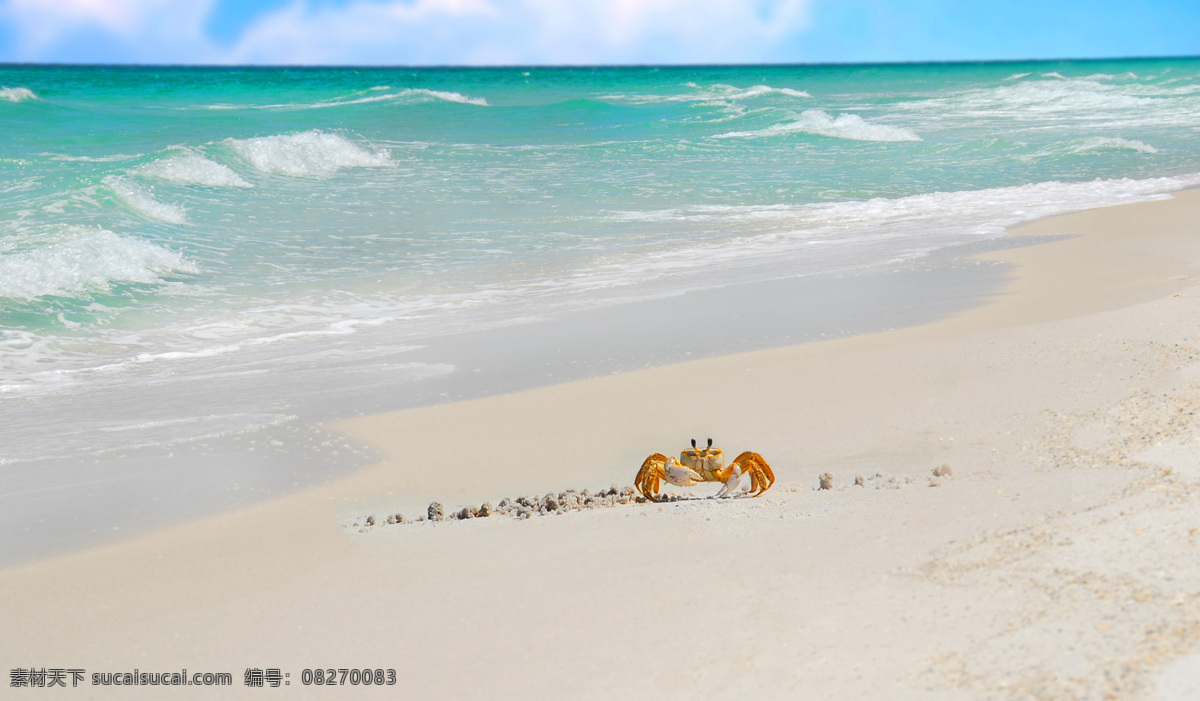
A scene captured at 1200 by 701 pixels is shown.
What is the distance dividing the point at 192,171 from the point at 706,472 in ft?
42.3

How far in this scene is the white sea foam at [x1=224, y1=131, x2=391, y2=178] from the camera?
16.4 meters

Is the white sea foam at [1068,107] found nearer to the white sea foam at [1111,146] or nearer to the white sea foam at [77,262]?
the white sea foam at [1111,146]

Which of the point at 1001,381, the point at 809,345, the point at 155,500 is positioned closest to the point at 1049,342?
the point at 1001,381

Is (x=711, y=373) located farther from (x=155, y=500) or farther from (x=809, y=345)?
(x=155, y=500)

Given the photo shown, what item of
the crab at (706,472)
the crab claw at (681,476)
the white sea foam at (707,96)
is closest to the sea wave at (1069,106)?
the white sea foam at (707,96)

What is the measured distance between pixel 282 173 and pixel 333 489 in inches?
524

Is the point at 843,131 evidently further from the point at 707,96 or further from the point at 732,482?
the point at 732,482

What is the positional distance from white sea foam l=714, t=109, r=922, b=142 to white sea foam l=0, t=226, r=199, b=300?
15860mm

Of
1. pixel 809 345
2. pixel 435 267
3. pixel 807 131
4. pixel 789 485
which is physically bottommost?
pixel 789 485

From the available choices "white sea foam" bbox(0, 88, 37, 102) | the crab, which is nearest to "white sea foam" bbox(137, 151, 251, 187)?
the crab

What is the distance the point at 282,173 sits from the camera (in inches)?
634

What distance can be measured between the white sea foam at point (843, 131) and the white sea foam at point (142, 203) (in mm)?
13998

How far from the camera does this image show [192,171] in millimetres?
14172

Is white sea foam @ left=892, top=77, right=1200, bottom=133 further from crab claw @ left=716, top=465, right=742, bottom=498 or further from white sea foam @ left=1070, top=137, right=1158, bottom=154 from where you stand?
crab claw @ left=716, top=465, right=742, bottom=498
